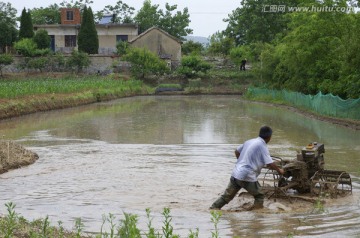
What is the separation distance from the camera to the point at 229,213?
38.1 feet

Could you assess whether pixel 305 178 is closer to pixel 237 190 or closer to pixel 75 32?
pixel 237 190

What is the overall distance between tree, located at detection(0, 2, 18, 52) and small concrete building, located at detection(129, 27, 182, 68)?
15.4 metres

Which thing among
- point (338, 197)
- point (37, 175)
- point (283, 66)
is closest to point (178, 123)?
point (37, 175)

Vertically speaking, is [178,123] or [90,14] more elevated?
[90,14]

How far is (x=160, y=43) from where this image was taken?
264ft

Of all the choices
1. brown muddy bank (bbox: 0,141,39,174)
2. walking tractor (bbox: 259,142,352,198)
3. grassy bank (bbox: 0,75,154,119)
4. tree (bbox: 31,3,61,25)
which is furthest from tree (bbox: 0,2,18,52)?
walking tractor (bbox: 259,142,352,198)

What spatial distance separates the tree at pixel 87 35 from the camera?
74188 mm

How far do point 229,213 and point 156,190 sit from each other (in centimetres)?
322

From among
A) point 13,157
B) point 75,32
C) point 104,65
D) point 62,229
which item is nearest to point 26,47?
point 104,65

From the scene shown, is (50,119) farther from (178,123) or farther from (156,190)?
(156,190)

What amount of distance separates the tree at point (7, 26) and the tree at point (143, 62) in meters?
16.6

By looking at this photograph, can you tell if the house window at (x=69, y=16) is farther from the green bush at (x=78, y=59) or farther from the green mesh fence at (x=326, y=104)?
the green mesh fence at (x=326, y=104)

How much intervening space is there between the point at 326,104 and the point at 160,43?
46577mm

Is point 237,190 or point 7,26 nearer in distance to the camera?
point 237,190
